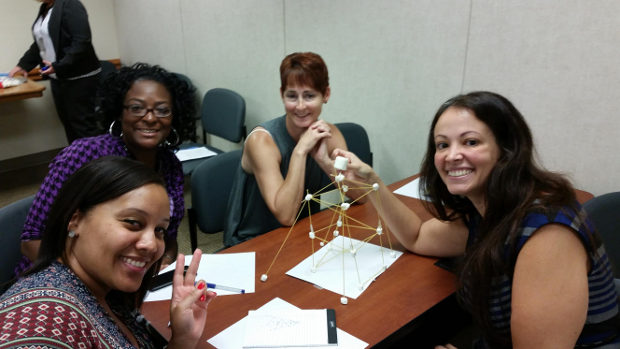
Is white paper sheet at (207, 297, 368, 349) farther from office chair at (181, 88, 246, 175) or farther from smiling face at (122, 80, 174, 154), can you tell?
office chair at (181, 88, 246, 175)

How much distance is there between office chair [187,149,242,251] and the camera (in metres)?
2.16

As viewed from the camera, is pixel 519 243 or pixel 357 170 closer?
pixel 519 243

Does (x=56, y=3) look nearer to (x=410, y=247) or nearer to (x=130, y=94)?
(x=130, y=94)

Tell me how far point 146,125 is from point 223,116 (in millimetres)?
2030

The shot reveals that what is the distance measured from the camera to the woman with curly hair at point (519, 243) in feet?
3.55

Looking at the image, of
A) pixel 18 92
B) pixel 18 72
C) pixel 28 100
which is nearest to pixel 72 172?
pixel 18 92

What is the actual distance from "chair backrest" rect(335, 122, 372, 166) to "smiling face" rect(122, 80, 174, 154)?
1.29m

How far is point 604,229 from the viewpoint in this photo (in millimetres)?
1801

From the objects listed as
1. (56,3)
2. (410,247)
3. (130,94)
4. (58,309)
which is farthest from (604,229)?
(56,3)

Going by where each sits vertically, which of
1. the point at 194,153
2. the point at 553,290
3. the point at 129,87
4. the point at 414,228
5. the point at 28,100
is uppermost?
the point at 129,87

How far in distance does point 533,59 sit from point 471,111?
1300mm

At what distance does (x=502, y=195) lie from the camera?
1228mm

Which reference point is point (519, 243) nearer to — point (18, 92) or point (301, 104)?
point (301, 104)

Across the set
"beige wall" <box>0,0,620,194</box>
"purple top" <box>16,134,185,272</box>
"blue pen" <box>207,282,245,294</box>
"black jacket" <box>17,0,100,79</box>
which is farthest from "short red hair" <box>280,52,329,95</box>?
"black jacket" <box>17,0,100,79</box>
